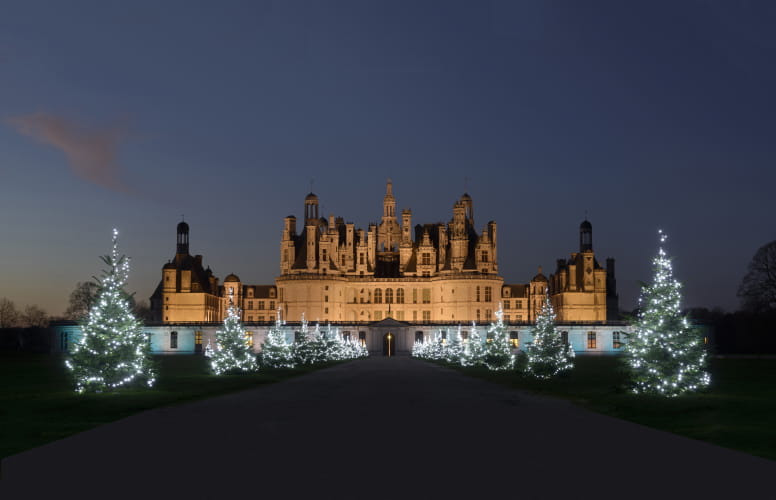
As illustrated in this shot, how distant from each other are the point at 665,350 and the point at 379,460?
17.7 metres

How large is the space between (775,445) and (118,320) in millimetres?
24618

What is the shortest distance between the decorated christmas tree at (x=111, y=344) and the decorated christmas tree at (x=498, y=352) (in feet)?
104

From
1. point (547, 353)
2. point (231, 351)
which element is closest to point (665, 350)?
point (547, 353)

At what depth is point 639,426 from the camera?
65.9ft

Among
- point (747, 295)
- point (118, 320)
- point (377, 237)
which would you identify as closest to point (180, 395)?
point (118, 320)

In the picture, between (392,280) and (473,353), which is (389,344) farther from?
(473,353)

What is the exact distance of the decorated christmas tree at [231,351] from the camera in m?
48.0

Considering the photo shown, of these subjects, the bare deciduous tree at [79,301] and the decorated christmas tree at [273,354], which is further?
the bare deciduous tree at [79,301]

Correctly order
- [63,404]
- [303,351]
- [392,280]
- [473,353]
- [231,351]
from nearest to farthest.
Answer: [63,404], [231,351], [473,353], [303,351], [392,280]

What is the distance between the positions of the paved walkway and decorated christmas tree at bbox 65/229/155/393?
8.42 metres

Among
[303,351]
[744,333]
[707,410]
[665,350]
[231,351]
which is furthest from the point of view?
[744,333]

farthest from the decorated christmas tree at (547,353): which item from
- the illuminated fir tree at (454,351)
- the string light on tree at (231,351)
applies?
the illuminated fir tree at (454,351)

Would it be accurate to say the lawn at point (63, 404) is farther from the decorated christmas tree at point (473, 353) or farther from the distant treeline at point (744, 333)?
the distant treeline at point (744, 333)

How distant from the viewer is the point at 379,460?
14.1 meters
